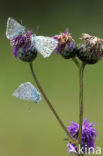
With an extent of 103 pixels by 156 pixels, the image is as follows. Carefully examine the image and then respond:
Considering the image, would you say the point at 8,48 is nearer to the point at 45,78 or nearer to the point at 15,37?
the point at 45,78

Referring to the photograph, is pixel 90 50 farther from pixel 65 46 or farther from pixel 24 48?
pixel 24 48

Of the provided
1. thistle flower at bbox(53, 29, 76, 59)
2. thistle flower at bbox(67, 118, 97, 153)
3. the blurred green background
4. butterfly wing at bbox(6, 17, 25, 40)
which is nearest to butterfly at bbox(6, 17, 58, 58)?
butterfly wing at bbox(6, 17, 25, 40)

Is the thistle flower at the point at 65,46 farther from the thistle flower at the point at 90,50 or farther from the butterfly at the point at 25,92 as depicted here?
the butterfly at the point at 25,92

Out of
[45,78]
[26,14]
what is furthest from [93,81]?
[26,14]

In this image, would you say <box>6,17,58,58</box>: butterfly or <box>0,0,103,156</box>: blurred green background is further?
<box>0,0,103,156</box>: blurred green background

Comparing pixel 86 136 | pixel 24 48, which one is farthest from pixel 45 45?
pixel 86 136

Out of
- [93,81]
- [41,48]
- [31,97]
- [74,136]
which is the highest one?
[41,48]

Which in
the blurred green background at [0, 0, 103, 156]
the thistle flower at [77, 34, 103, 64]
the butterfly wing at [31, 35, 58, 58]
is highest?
the butterfly wing at [31, 35, 58, 58]

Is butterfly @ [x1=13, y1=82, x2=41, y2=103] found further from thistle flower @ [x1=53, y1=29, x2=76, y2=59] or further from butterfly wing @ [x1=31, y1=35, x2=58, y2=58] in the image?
thistle flower @ [x1=53, y1=29, x2=76, y2=59]
